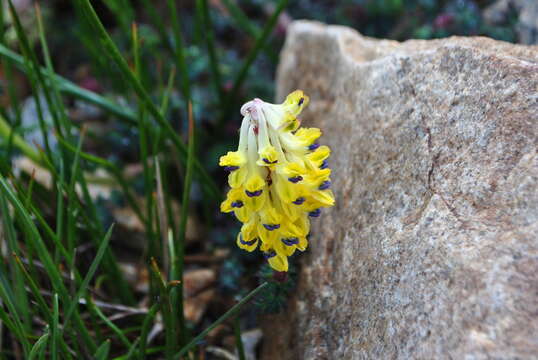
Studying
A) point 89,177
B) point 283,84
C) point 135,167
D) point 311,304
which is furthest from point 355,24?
point 311,304

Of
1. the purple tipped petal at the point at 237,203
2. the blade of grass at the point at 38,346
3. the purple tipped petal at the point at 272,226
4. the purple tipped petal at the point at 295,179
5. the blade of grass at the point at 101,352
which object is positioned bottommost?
the blade of grass at the point at 101,352

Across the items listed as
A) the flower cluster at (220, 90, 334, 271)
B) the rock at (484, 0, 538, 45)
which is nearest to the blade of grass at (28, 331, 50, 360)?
the flower cluster at (220, 90, 334, 271)

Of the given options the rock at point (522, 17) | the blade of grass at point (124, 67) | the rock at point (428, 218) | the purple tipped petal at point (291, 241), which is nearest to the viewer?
the rock at point (428, 218)

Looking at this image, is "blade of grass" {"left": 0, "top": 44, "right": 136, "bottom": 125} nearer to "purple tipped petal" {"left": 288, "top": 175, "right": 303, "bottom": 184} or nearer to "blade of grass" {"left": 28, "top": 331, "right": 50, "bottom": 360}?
"blade of grass" {"left": 28, "top": 331, "right": 50, "bottom": 360}

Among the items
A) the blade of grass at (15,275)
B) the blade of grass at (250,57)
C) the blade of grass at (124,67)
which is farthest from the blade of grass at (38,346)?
the blade of grass at (250,57)

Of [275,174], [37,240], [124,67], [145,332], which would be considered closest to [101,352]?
[145,332]

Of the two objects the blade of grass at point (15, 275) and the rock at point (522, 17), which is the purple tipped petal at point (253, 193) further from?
the rock at point (522, 17)

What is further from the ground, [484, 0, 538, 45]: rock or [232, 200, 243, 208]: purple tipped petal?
[484, 0, 538, 45]: rock
